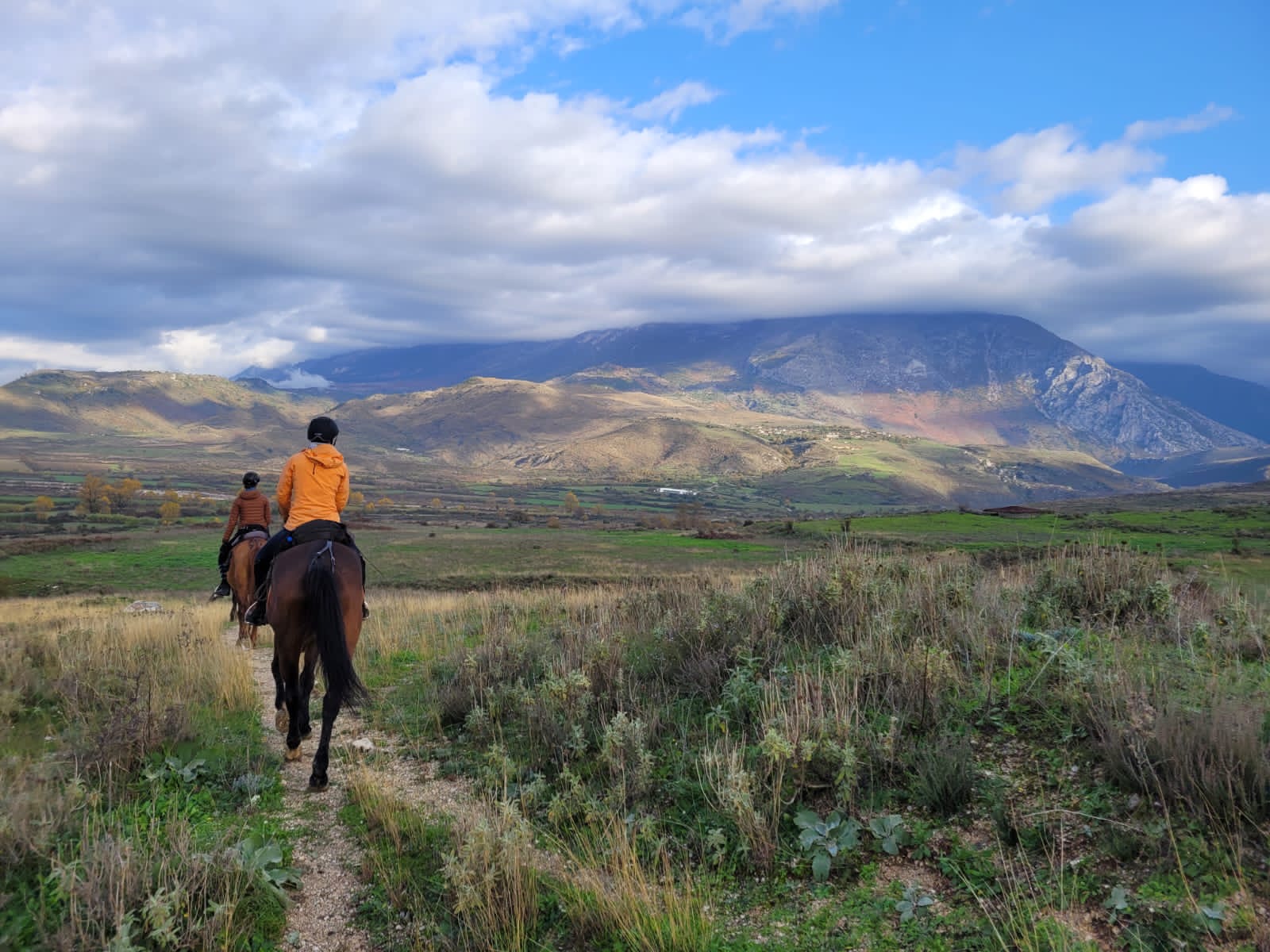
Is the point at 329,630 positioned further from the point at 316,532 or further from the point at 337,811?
the point at 337,811

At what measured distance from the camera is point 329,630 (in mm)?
7055

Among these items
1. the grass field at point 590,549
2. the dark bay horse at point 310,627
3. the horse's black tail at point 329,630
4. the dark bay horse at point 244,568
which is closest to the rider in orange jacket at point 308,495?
the dark bay horse at point 310,627

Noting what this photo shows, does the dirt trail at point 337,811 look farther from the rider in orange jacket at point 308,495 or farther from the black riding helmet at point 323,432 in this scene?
the black riding helmet at point 323,432

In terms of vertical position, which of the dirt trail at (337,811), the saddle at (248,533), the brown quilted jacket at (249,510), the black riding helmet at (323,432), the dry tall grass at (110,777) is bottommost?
the dirt trail at (337,811)

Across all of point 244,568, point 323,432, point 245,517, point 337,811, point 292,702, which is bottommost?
point 337,811

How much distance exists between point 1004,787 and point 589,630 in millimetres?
5789

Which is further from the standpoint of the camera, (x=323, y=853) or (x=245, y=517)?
(x=245, y=517)

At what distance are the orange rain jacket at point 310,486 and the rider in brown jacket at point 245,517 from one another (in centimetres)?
554

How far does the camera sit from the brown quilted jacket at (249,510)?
1299cm

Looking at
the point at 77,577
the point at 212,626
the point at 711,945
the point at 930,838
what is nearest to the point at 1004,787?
the point at 930,838

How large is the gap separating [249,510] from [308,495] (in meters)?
6.29

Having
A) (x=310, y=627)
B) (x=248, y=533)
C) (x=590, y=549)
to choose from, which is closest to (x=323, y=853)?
(x=310, y=627)

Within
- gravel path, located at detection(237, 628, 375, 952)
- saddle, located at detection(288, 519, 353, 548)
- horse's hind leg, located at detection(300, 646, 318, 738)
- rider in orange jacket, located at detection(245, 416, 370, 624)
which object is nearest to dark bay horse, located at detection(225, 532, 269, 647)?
rider in orange jacket, located at detection(245, 416, 370, 624)

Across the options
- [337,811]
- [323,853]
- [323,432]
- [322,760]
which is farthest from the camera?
[323,432]
